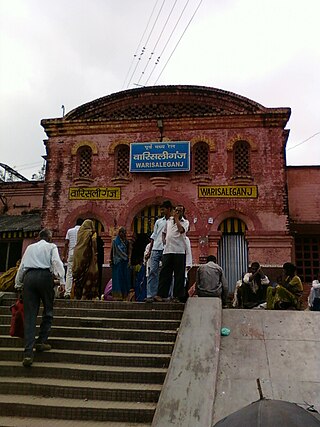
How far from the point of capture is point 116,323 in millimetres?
6992

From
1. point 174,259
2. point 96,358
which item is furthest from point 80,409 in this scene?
point 174,259

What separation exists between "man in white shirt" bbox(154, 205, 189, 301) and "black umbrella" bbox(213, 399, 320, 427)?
564cm

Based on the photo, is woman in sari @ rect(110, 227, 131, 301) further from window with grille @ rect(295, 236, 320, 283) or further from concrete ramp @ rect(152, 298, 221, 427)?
window with grille @ rect(295, 236, 320, 283)

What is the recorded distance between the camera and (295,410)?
6.70 feet

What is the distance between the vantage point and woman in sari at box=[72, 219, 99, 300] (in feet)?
30.0

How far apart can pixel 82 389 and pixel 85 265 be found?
4.14 meters

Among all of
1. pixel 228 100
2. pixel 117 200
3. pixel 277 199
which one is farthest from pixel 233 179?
pixel 117 200

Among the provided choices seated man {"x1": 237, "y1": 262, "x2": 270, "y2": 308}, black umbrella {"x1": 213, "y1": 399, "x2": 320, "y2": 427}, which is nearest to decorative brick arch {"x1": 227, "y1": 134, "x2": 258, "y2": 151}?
seated man {"x1": 237, "y1": 262, "x2": 270, "y2": 308}

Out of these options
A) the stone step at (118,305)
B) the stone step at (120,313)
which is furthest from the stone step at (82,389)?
the stone step at (118,305)

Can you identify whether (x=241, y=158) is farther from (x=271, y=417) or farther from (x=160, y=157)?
(x=271, y=417)

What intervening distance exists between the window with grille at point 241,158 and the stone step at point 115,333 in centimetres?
1013

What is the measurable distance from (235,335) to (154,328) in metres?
1.30

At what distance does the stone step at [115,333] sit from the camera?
645 centimetres

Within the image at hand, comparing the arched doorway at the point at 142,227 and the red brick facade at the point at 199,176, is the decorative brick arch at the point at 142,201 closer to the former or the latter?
the red brick facade at the point at 199,176
